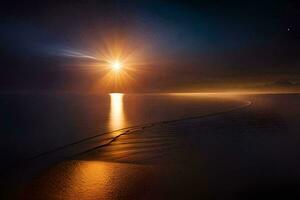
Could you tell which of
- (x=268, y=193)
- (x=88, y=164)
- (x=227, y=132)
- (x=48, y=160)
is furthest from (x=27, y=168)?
(x=227, y=132)

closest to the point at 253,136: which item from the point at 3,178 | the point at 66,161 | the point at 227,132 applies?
the point at 227,132

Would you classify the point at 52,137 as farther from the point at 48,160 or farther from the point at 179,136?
the point at 179,136

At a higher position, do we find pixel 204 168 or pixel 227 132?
pixel 227 132

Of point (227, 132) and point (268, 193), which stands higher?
point (227, 132)

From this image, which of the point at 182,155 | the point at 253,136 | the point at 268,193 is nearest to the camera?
the point at 268,193

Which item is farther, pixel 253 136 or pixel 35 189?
pixel 253 136

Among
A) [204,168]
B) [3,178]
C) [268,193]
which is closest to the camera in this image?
[268,193]

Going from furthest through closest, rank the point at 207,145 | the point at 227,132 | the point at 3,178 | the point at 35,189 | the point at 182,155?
the point at 227,132 → the point at 207,145 → the point at 182,155 → the point at 3,178 → the point at 35,189

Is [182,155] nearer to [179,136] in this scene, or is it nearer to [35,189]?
[179,136]

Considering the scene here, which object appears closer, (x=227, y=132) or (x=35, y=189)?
(x=35, y=189)
